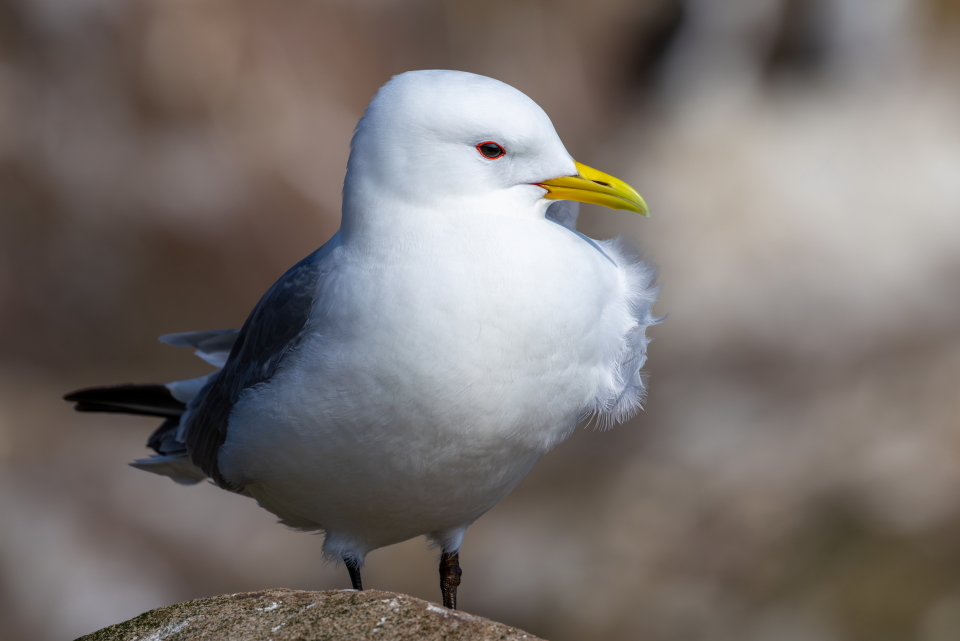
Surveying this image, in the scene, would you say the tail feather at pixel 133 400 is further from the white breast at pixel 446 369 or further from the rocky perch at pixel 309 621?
the rocky perch at pixel 309 621

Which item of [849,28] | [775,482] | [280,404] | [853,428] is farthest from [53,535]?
[849,28]

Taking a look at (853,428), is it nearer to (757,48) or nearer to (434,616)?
(757,48)

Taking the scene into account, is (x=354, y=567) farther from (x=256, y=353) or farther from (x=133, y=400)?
(x=133, y=400)

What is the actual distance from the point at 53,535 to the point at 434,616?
5380mm

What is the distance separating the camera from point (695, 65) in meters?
7.67

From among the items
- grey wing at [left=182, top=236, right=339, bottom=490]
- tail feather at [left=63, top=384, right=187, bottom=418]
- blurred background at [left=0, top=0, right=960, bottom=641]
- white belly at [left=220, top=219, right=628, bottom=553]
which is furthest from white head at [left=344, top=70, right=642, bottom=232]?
blurred background at [left=0, top=0, right=960, bottom=641]

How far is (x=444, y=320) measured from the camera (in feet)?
7.60

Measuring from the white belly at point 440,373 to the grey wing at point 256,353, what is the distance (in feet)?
0.34

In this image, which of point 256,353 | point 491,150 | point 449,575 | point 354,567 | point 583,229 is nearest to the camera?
point 491,150


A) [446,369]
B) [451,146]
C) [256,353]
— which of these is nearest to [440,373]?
[446,369]

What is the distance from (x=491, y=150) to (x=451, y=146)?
0.37 feet

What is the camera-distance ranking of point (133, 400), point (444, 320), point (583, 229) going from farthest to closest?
point (583, 229), point (133, 400), point (444, 320)

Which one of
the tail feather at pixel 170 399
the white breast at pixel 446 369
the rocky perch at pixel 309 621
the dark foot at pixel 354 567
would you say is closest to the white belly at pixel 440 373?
the white breast at pixel 446 369

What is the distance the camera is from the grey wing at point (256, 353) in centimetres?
270
